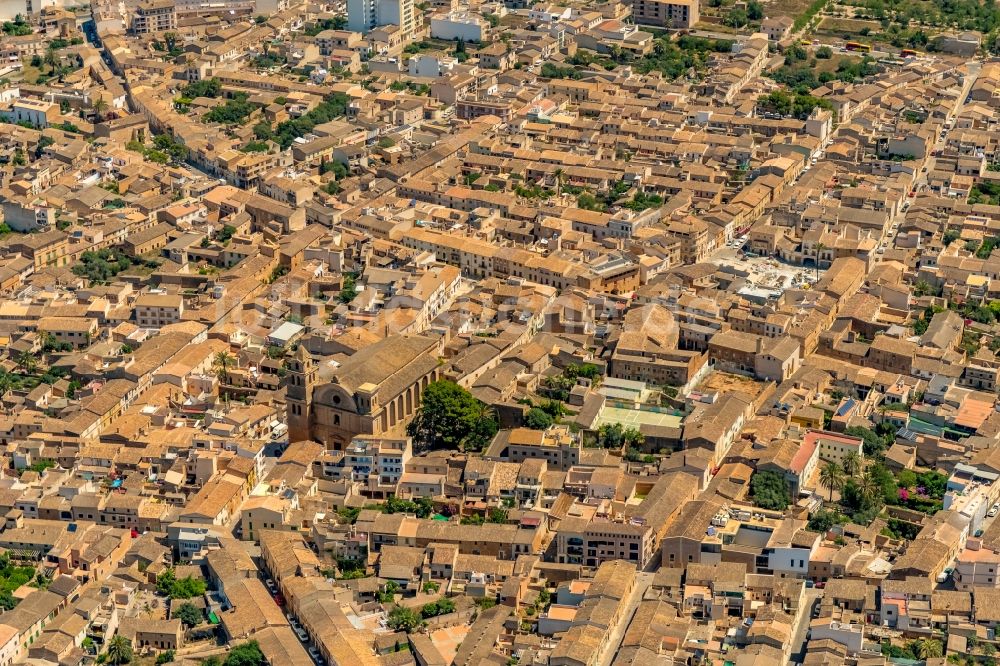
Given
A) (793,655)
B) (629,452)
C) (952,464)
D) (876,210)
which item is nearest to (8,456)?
(629,452)

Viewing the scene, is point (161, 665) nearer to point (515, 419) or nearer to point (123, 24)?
point (515, 419)

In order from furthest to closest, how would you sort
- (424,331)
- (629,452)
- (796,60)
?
(796,60) < (424,331) < (629,452)

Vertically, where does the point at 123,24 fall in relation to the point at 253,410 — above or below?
above

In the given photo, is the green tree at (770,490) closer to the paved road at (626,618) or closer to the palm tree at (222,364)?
the paved road at (626,618)

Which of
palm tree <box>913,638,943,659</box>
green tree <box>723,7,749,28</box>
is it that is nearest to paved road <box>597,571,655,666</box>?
palm tree <box>913,638,943,659</box>

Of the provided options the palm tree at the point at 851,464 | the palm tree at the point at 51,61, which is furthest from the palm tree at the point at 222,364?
the palm tree at the point at 51,61

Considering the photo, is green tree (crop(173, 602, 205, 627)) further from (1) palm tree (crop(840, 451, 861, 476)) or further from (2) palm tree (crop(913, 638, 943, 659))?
(1) palm tree (crop(840, 451, 861, 476))

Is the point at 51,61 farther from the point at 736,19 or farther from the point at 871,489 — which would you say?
the point at 871,489
